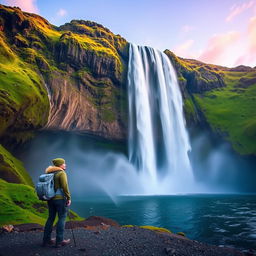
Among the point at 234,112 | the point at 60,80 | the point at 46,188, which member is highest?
the point at 234,112

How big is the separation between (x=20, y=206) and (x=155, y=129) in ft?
136

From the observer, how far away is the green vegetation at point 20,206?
13044 millimetres

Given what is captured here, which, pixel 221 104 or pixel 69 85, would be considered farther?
pixel 221 104

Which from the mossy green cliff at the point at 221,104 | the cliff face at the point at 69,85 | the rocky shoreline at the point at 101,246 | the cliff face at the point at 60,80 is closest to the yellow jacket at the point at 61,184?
the rocky shoreline at the point at 101,246

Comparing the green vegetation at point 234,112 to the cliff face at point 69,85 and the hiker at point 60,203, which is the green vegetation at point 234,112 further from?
the hiker at point 60,203

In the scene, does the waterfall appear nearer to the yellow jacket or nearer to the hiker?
the hiker

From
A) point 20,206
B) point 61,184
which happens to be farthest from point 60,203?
point 20,206

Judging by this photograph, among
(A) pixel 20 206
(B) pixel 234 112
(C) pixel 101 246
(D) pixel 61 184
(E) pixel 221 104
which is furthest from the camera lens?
(E) pixel 221 104

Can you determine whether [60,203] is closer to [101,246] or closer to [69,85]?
[101,246]

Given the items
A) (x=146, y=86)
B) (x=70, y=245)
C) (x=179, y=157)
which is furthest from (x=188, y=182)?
(x=70, y=245)

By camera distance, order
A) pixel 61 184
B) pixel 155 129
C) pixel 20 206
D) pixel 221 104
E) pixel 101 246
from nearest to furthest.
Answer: pixel 61 184 → pixel 101 246 → pixel 20 206 → pixel 155 129 → pixel 221 104

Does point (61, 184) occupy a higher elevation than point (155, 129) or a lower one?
lower

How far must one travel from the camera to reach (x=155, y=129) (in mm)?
54656

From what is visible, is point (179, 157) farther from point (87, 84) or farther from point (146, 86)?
point (87, 84)
